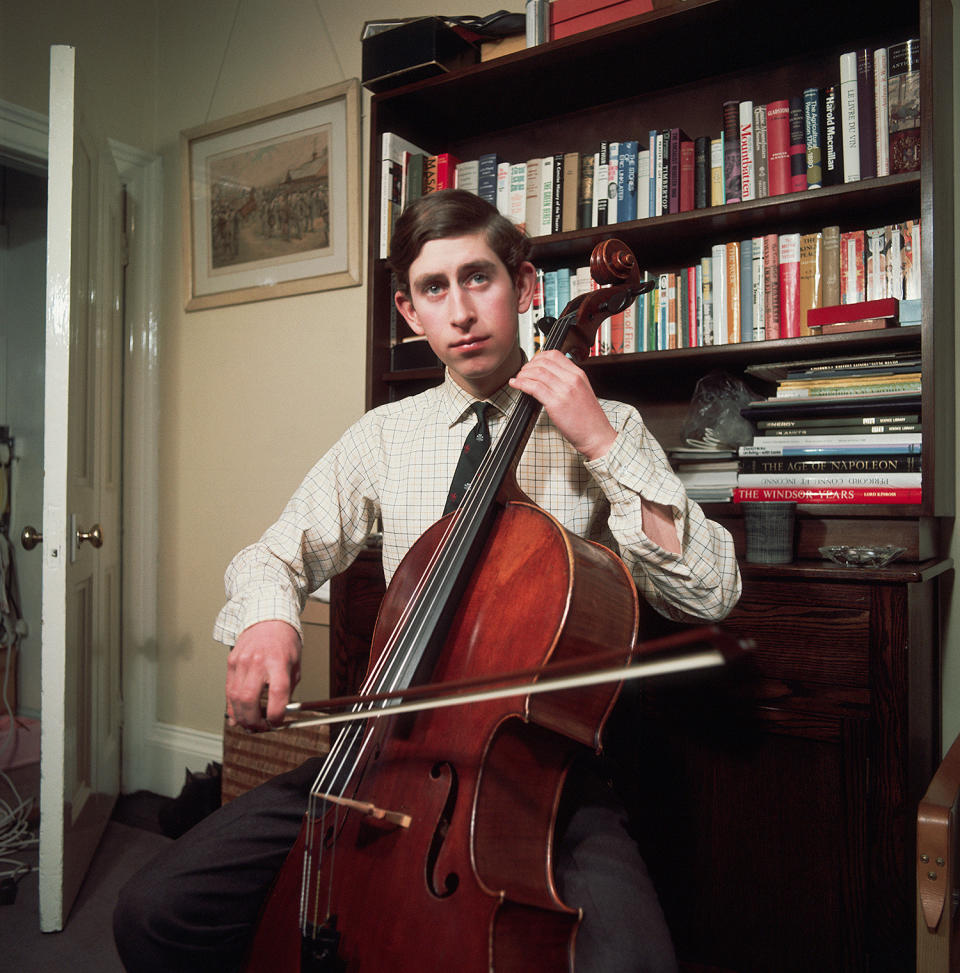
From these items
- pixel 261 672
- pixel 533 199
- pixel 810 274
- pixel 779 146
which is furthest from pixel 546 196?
pixel 261 672

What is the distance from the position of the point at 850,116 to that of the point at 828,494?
695 mm

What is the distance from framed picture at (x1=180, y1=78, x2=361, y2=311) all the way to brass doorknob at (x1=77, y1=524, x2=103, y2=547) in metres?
0.92

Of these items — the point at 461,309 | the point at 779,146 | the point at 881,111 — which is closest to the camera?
the point at 461,309

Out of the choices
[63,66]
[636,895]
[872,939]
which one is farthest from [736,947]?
[63,66]

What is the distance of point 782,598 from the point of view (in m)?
1.25

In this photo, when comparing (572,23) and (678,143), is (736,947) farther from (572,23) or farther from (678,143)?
(572,23)

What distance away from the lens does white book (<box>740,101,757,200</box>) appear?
1.48 meters

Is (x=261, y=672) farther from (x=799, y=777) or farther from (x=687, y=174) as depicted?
(x=687, y=174)

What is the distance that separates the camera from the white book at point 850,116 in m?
1.37

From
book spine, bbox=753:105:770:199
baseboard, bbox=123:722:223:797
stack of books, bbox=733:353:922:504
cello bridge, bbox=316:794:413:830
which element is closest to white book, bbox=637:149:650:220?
book spine, bbox=753:105:770:199

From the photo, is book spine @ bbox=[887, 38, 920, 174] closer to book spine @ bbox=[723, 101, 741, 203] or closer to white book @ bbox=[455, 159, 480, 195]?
book spine @ bbox=[723, 101, 741, 203]

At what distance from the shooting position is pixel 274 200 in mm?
2340

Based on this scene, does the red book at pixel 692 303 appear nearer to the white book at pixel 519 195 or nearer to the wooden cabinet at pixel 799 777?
the white book at pixel 519 195

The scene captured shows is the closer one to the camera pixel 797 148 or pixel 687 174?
pixel 797 148
